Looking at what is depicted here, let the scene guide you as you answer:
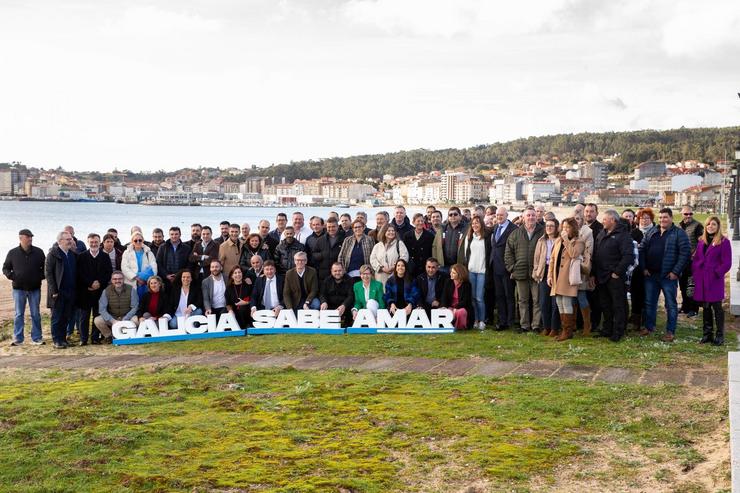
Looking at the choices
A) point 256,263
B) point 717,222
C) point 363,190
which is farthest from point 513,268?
point 363,190

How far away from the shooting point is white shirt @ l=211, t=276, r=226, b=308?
37.4 ft

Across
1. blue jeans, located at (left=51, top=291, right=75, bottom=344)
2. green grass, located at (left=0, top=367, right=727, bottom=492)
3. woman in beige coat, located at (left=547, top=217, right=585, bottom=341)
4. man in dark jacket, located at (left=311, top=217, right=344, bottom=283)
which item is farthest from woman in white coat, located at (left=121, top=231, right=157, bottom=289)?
woman in beige coat, located at (left=547, top=217, right=585, bottom=341)

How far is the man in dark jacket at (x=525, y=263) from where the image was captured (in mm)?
10398

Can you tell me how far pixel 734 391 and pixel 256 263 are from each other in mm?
7527

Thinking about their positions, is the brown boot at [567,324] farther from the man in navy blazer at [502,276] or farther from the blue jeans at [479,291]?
the blue jeans at [479,291]

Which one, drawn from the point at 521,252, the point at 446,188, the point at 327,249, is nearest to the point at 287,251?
the point at 327,249

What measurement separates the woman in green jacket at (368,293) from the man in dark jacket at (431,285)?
61cm

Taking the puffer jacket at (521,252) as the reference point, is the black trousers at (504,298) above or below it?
below

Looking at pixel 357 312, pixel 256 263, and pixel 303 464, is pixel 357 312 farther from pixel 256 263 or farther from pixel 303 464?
pixel 303 464

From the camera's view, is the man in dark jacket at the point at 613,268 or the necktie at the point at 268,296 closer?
the man in dark jacket at the point at 613,268

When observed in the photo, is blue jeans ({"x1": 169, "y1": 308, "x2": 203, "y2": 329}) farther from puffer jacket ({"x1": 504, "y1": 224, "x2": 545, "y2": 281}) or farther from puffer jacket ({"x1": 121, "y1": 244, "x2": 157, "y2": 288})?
puffer jacket ({"x1": 504, "y1": 224, "x2": 545, "y2": 281})

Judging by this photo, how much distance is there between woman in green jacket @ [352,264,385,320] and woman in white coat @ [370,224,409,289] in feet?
0.51

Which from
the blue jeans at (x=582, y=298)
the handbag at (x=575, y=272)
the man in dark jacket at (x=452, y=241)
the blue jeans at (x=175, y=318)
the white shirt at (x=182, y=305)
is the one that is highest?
the man in dark jacket at (x=452, y=241)

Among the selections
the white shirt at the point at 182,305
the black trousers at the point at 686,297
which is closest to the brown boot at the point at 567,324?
the black trousers at the point at 686,297
